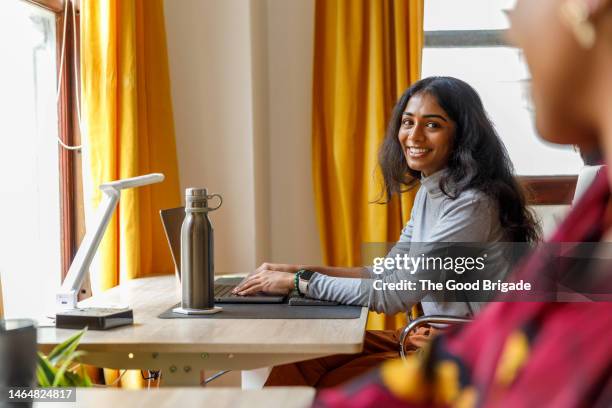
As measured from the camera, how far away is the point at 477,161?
227cm

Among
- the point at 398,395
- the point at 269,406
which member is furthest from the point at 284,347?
the point at 398,395

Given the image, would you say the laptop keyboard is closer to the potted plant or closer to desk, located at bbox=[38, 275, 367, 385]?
desk, located at bbox=[38, 275, 367, 385]

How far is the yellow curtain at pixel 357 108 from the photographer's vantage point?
3322 mm

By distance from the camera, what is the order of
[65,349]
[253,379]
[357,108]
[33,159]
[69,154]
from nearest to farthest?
[65,349]
[253,379]
[33,159]
[69,154]
[357,108]

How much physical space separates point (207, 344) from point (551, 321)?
1.23 metres

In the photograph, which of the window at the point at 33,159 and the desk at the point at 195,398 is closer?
the desk at the point at 195,398

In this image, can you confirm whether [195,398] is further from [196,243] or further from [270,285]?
[270,285]

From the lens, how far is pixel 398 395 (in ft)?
1.78

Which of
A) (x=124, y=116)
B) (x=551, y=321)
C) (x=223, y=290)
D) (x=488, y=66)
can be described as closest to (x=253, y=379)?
(x=223, y=290)

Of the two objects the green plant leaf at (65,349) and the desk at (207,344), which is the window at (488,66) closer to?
the desk at (207,344)

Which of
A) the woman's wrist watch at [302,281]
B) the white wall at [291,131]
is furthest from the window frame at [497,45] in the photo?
the woman's wrist watch at [302,281]

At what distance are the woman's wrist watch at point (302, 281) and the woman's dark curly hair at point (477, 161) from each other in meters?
0.46

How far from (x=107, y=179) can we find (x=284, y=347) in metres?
1.28

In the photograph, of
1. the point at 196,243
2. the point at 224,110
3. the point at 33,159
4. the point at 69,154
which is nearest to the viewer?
the point at 196,243
